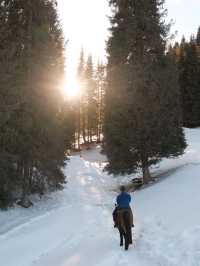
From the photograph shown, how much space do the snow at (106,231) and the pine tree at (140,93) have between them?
238cm

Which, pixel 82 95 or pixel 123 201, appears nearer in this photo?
pixel 123 201

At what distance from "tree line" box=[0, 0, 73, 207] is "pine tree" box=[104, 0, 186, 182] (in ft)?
12.0

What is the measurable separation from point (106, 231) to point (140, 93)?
1030cm

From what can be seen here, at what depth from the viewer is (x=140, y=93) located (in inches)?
835

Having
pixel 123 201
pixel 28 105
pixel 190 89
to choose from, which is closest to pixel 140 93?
pixel 28 105

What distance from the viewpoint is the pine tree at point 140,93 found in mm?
20844

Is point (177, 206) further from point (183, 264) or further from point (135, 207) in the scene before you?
point (183, 264)

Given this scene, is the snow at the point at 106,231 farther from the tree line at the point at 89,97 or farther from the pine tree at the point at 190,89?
the tree line at the point at 89,97

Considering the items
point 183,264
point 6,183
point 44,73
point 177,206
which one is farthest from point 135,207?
point 44,73

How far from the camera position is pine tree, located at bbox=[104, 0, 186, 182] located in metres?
20.8

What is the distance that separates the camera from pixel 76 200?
22.6 meters

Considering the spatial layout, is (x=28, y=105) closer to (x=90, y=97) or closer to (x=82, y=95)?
(x=90, y=97)

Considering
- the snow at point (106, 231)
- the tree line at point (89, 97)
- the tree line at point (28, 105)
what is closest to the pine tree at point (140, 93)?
the snow at point (106, 231)

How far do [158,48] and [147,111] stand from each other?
4196mm
